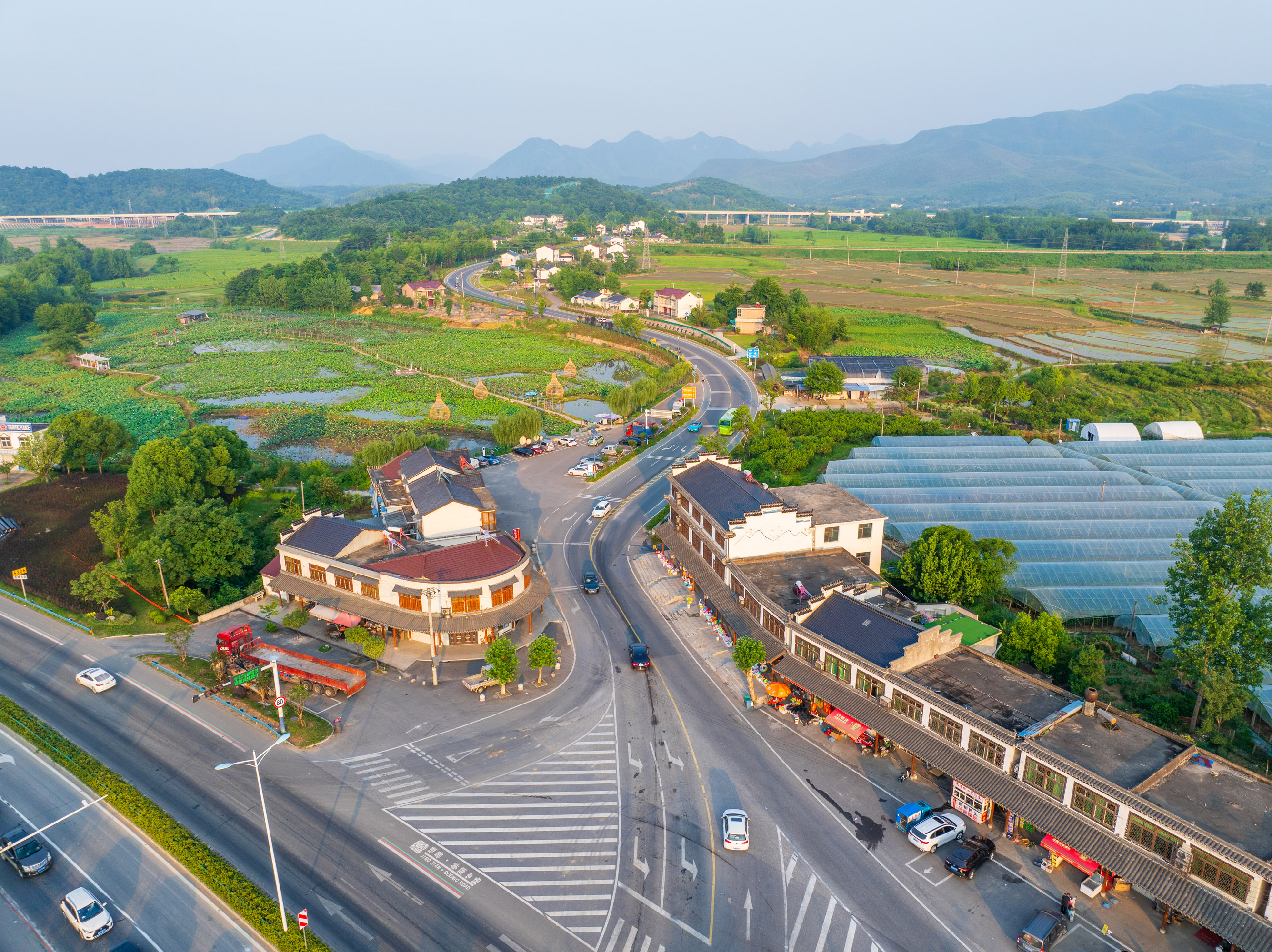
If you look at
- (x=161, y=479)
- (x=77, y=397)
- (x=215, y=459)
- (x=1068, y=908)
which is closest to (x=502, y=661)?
(x=1068, y=908)

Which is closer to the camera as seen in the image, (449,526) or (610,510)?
(449,526)

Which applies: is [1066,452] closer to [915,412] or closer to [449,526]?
[915,412]

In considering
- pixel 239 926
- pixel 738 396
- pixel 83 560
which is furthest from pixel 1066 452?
pixel 83 560

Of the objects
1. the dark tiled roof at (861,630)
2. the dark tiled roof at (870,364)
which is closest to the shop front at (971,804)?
the dark tiled roof at (861,630)

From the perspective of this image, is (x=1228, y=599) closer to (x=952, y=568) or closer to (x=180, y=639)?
(x=952, y=568)

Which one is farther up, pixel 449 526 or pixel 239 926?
pixel 449 526

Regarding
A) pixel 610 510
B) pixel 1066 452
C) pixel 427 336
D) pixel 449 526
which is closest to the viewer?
pixel 449 526
